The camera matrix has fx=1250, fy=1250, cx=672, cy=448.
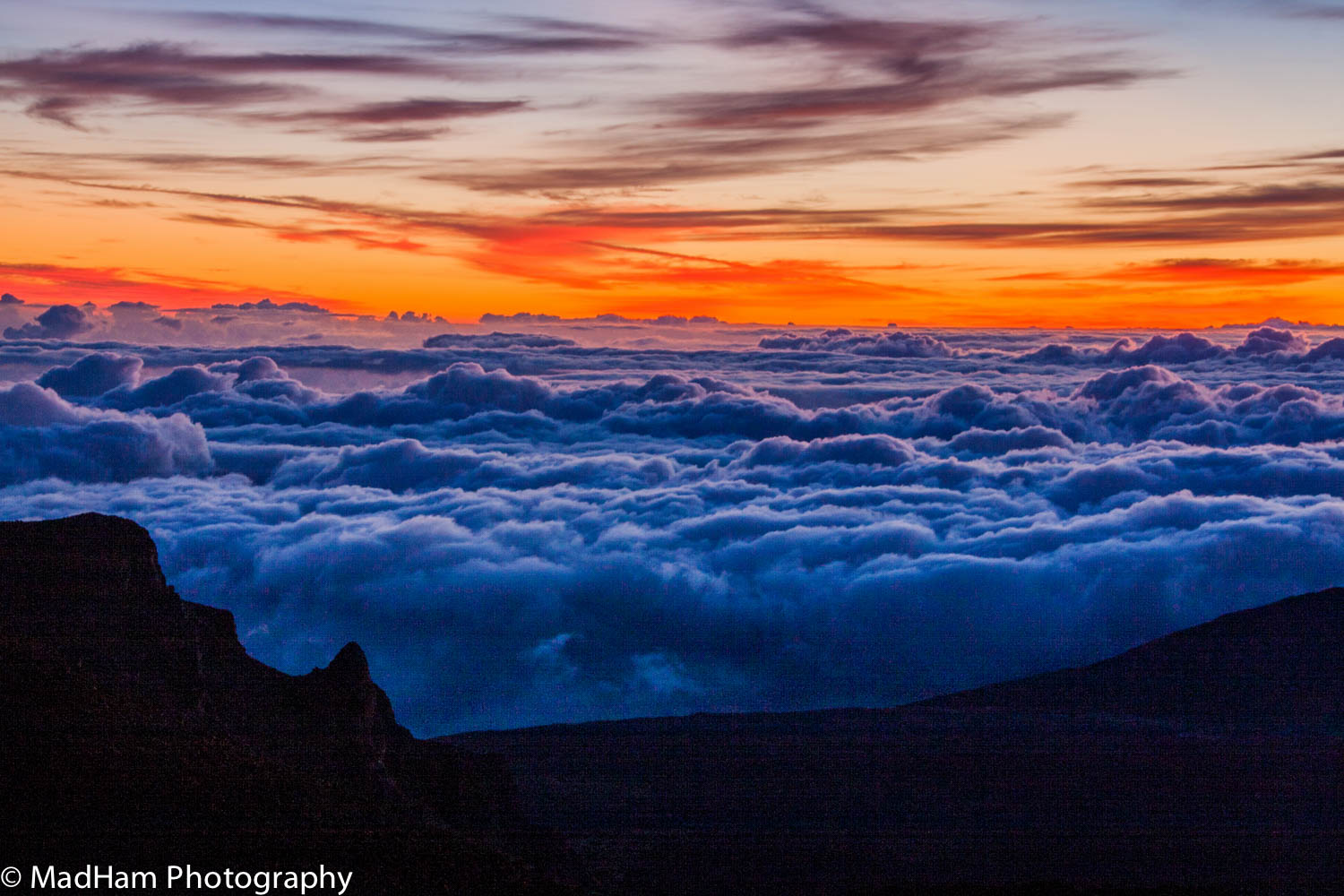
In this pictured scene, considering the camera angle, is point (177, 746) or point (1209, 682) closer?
point (177, 746)

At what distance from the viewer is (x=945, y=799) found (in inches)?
4043

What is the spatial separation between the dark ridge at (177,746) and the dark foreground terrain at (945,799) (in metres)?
27.0

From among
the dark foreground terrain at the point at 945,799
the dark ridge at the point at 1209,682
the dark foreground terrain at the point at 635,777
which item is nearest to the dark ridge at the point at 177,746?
the dark foreground terrain at the point at 635,777

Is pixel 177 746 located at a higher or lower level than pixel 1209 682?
lower

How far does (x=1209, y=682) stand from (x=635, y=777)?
11057 cm

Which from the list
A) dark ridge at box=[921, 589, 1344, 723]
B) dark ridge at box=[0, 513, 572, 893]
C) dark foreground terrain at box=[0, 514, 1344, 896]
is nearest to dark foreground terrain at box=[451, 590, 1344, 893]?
dark foreground terrain at box=[0, 514, 1344, 896]

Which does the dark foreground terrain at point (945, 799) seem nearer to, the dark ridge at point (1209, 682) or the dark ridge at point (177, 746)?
the dark ridge at point (1209, 682)

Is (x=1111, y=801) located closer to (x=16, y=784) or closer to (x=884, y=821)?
(x=884, y=821)

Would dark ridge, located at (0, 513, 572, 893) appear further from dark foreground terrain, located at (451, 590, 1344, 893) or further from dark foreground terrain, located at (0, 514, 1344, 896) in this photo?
dark foreground terrain, located at (451, 590, 1344, 893)

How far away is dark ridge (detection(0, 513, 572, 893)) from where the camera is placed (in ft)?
106

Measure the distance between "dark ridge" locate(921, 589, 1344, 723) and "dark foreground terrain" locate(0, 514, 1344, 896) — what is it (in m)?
0.64

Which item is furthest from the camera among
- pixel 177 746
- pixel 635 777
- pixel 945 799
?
pixel 945 799

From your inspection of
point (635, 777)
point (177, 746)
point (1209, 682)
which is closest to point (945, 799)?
point (635, 777)

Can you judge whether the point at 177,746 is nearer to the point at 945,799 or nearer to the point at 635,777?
the point at 635,777
